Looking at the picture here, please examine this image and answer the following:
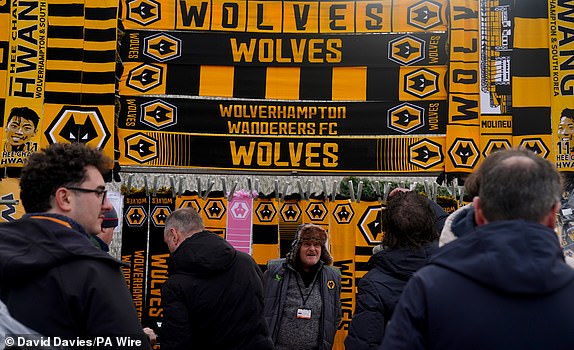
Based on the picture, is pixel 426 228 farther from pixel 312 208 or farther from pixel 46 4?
pixel 46 4

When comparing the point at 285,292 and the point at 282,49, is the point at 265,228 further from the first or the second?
the point at 282,49

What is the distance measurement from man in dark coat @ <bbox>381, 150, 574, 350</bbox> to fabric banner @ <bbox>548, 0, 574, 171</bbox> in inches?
169

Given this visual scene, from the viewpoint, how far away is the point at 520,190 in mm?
1618

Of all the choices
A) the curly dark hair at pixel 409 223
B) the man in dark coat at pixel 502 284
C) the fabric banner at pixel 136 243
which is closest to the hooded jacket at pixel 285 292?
the fabric banner at pixel 136 243

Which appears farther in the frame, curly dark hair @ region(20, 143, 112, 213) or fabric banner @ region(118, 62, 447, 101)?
fabric banner @ region(118, 62, 447, 101)

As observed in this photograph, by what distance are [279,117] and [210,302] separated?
274 centimetres

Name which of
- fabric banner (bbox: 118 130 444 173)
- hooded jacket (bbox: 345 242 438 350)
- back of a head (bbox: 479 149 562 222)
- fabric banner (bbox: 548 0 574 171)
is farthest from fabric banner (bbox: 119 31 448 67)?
back of a head (bbox: 479 149 562 222)

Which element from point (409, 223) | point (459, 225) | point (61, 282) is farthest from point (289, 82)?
point (61, 282)

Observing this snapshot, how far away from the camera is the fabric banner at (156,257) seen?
18.0ft

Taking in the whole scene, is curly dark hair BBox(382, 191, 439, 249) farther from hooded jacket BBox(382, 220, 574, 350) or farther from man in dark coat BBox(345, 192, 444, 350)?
hooded jacket BBox(382, 220, 574, 350)

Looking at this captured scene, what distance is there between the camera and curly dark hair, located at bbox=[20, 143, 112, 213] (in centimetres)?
214

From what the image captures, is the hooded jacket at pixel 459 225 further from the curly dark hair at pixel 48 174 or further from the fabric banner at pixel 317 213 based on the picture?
the fabric banner at pixel 317 213

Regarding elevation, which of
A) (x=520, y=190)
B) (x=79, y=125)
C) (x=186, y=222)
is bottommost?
(x=186, y=222)

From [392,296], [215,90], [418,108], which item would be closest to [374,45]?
[418,108]
